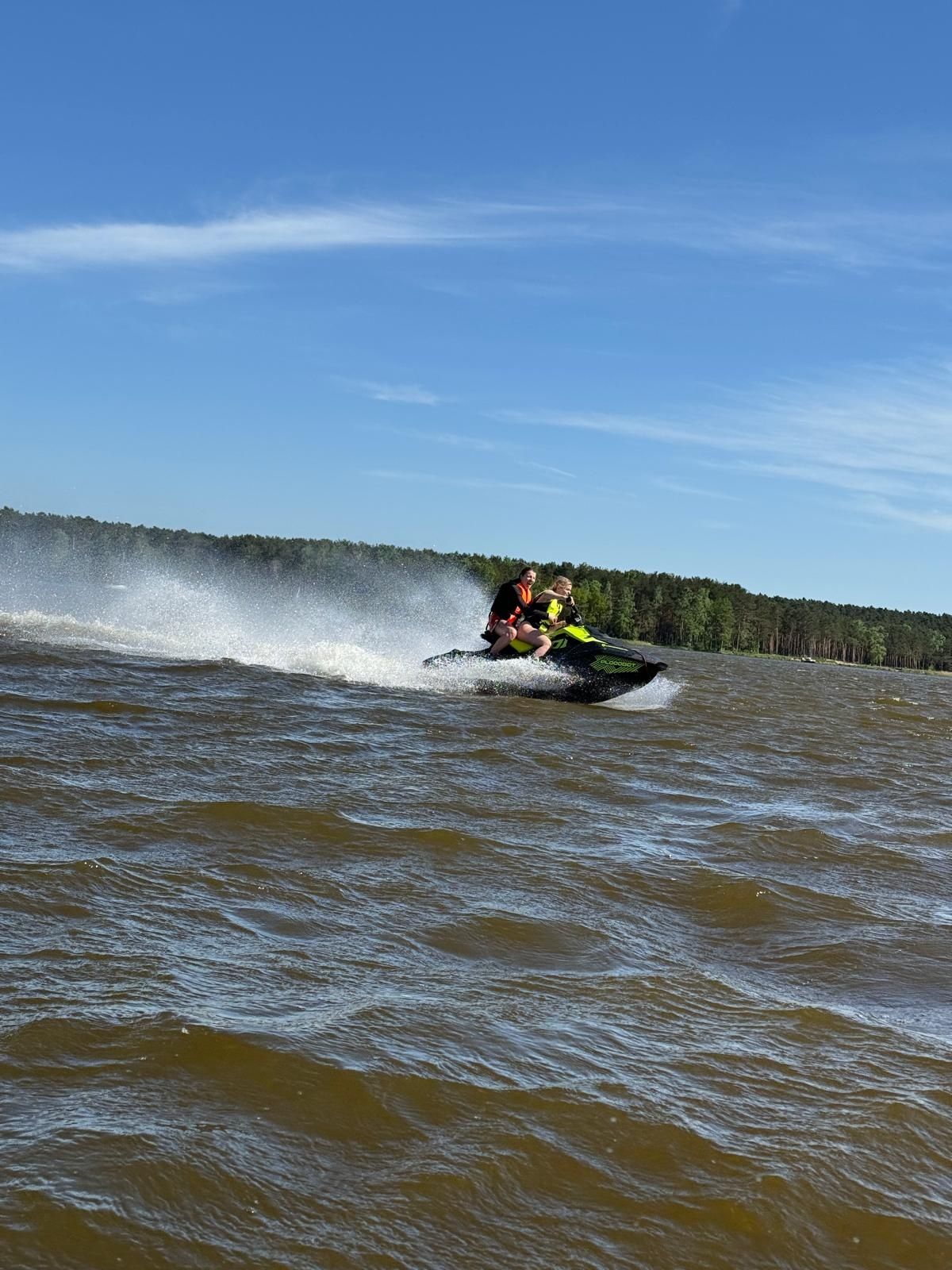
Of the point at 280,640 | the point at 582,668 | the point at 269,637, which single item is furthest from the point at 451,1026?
the point at 269,637

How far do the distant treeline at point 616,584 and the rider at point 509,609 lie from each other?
10155cm

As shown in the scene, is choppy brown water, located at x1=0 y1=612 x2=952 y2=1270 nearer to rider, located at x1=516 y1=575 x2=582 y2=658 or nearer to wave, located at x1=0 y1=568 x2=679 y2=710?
rider, located at x1=516 y1=575 x2=582 y2=658

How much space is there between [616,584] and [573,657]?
376 ft

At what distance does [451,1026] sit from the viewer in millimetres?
3635

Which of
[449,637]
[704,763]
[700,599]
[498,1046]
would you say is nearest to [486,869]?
[498,1046]

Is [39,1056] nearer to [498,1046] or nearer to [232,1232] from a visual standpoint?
[232,1232]

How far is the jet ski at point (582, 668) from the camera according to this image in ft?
56.0

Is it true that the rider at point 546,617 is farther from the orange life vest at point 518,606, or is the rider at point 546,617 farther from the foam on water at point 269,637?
the foam on water at point 269,637

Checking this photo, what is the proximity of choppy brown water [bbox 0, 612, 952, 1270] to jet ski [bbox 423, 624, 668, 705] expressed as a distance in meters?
8.57

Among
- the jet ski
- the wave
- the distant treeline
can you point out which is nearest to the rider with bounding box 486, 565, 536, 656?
the jet ski

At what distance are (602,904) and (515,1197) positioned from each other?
9.44ft

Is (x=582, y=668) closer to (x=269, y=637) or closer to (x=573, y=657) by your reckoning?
(x=573, y=657)

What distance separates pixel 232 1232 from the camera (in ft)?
7.79

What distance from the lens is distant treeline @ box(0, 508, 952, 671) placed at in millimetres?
131125
